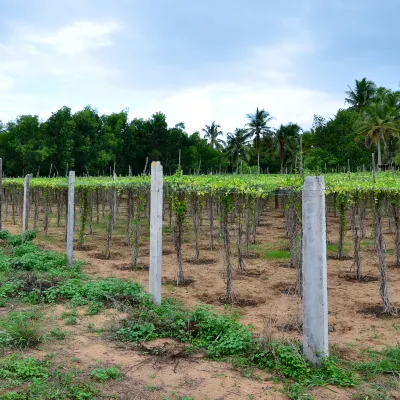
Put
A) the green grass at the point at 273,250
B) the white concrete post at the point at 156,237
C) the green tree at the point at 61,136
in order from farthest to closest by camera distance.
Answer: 1. the green tree at the point at 61,136
2. the green grass at the point at 273,250
3. the white concrete post at the point at 156,237

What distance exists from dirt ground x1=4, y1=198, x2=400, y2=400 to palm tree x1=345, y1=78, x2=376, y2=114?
34212mm

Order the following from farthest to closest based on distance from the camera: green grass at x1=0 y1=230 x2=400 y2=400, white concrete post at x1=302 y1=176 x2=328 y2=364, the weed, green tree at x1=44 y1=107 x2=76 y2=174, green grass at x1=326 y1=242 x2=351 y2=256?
green tree at x1=44 y1=107 x2=76 y2=174 → green grass at x1=326 y1=242 x2=351 y2=256 → white concrete post at x1=302 y1=176 x2=328 y2=364 → green grass at x1=0 y1=230 x2=400 y2=400 → the weed

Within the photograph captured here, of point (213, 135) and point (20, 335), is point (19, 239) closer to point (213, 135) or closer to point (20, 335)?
point (20, 335)

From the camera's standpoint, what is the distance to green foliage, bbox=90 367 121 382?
179 inches

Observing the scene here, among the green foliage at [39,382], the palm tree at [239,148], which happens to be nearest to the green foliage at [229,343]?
the green foliage at [39,382]

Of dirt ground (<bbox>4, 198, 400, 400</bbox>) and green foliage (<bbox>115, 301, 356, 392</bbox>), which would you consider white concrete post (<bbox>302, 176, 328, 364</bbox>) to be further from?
dirt ground (<bbox>4, 198, 400, 400</bbox>)

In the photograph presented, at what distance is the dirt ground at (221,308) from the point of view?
4.51 meters

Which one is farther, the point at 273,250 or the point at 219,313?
the point at 273,250

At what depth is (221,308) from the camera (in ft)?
25.7

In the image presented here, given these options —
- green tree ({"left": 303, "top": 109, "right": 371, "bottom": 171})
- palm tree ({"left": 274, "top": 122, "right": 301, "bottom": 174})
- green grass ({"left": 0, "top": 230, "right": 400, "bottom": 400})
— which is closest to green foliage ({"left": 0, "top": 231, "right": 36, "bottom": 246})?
green grass ({"left": 0, "top": 230, "right": 400, "bottom": 400})

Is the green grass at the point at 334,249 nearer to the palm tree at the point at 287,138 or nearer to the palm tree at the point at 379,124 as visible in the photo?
the palm tree at the point at 379,124

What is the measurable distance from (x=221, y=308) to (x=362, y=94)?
1702 inches

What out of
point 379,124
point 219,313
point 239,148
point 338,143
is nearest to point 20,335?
point 219,313

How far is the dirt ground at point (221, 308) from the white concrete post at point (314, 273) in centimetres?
54
